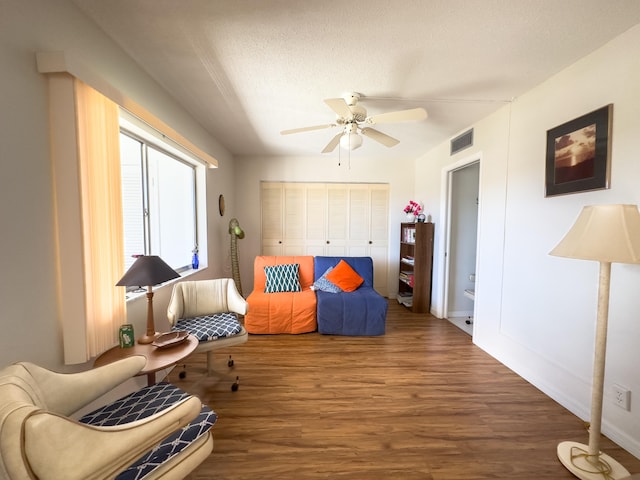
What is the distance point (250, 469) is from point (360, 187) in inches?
159

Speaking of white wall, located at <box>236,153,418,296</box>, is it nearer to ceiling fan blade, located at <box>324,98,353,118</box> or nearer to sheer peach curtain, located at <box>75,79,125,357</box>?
ceiling fan blade, located at <box>324,98,353,118</box>

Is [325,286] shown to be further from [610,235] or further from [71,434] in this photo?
[71,434]

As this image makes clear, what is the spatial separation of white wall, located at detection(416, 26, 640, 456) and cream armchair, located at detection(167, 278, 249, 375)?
8.11 feet

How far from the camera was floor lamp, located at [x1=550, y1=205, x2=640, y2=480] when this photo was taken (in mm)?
1248

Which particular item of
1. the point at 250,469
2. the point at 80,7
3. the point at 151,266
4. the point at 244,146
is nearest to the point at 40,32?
the point at 80,7

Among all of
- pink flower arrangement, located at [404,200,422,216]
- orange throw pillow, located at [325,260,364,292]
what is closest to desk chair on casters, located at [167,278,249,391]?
orange throw pillow, located at [325,260,364,292]

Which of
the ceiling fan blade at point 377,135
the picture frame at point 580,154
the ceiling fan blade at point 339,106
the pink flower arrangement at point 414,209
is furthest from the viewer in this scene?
the pink flower arrangement at point 414,209

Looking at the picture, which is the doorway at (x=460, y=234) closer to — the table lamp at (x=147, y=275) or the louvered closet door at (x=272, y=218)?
the louvered closet door at (x=272, y=218)

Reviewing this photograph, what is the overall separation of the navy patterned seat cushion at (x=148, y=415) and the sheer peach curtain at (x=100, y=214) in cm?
39

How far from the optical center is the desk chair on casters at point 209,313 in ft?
6.81

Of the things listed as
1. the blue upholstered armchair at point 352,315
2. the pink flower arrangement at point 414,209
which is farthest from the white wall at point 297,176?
the blue upholstered armchair at point 352,315

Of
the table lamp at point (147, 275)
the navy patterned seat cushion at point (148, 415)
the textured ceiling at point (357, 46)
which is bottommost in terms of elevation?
the navy patterned seat cushion at point (148, 415)

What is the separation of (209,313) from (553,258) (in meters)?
2.97

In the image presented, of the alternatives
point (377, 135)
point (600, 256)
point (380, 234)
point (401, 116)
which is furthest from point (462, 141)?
point (600, 256)
